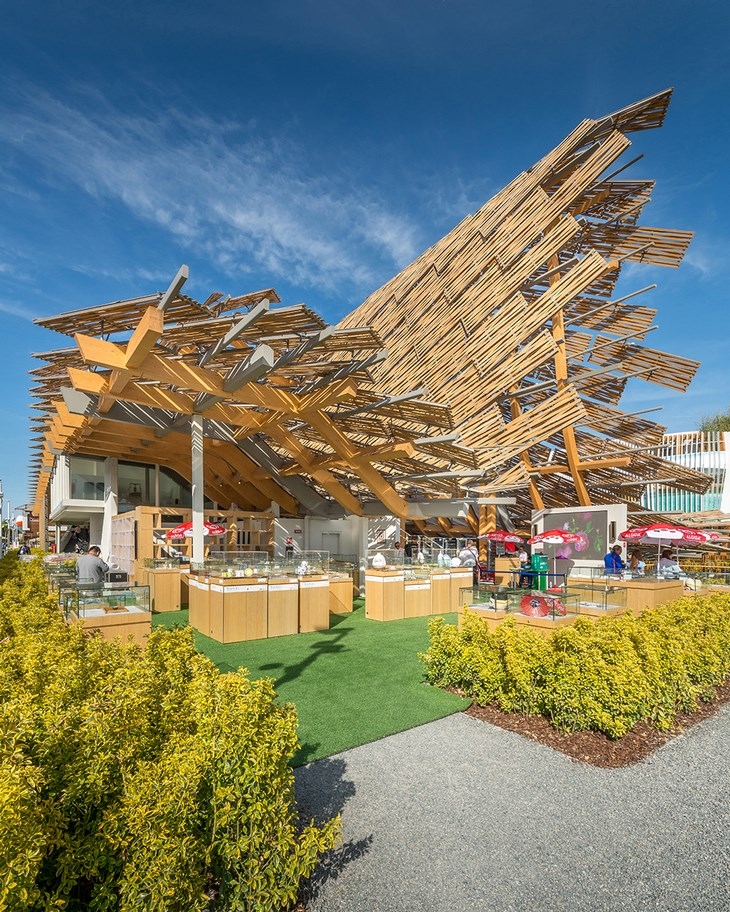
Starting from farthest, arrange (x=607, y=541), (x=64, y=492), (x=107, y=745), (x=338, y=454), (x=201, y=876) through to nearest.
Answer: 1. (x=64, y=492)
2. (x=338, y=454)
3. (x=607, y=541)
4. (x=107, y=745)
5. (x=201, y=876)

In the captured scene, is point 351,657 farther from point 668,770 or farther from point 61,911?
point 61,911

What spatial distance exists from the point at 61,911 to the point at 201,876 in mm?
619

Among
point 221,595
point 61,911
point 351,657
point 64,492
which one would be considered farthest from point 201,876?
point 64,492

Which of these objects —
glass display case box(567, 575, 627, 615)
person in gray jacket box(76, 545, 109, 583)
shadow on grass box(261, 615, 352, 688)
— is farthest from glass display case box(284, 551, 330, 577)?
glass display case box(567, 575, 627, 615)

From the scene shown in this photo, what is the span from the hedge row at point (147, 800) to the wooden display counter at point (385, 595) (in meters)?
9.28

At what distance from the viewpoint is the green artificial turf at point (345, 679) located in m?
5.83

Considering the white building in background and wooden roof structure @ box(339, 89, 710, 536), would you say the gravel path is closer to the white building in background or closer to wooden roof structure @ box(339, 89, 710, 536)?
wooden roof structure @ box(339, 89, 710, 536)

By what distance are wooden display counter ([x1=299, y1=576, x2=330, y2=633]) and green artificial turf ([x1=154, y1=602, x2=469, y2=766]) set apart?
0.25 metres

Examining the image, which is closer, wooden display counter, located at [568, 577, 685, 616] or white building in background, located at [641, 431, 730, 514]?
wooden display counter, located at [568, 577, 685, 616]

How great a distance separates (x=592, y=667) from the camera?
5734 mm

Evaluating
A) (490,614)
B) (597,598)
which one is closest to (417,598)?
(490,614)

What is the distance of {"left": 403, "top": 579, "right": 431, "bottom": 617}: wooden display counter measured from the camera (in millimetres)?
13273

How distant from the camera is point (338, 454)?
17.0m

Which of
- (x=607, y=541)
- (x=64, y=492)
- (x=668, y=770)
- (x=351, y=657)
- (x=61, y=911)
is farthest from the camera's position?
(x=64, y=492)
